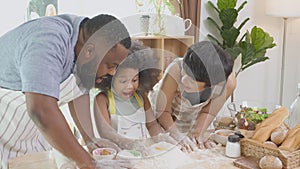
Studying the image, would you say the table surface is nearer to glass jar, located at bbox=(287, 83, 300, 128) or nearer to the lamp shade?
glass jar, located at bbox=(287, 83, 300, 128)

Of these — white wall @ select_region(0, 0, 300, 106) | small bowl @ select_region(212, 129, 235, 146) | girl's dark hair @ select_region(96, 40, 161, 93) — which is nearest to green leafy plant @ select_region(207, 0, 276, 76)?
white wall @ select_region(0, 0, 300, 106)

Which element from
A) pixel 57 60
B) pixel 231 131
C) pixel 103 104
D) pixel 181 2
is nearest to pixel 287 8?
pixel 181 2

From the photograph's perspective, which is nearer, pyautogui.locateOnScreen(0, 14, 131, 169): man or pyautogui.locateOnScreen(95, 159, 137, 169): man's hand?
pyautogui.locateOnScreen(0, 14, 131, 169): man

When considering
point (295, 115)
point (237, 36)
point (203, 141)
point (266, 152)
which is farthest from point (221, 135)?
point (237, 36)

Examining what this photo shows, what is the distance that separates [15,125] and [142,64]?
1.86 ft

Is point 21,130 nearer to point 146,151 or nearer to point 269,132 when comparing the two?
point 146,151

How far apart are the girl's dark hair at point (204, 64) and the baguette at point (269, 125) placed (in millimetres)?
212

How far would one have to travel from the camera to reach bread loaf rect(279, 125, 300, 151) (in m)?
1.19

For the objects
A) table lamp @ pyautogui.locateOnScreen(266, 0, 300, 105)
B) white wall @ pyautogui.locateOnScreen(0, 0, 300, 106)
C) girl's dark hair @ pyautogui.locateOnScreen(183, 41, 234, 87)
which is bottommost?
white wall @ pyautogui.locateOnScreen(0, 0, 300, 106)

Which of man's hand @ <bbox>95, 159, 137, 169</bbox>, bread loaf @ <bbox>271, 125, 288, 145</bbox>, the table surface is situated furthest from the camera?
bread loaf @ <bbox>271, 125, 288, 145</bbox>

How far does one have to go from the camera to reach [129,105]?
1141 millimetres

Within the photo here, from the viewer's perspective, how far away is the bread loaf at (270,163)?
113cm

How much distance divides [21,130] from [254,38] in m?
2.10

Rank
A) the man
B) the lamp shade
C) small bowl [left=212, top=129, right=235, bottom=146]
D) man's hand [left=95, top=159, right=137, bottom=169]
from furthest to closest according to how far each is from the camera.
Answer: the lamp shade, small bowl [left=212, top=129, right=235, bottom=146], man's hand [left=95, top=159, right=137, bottom=169], the man
